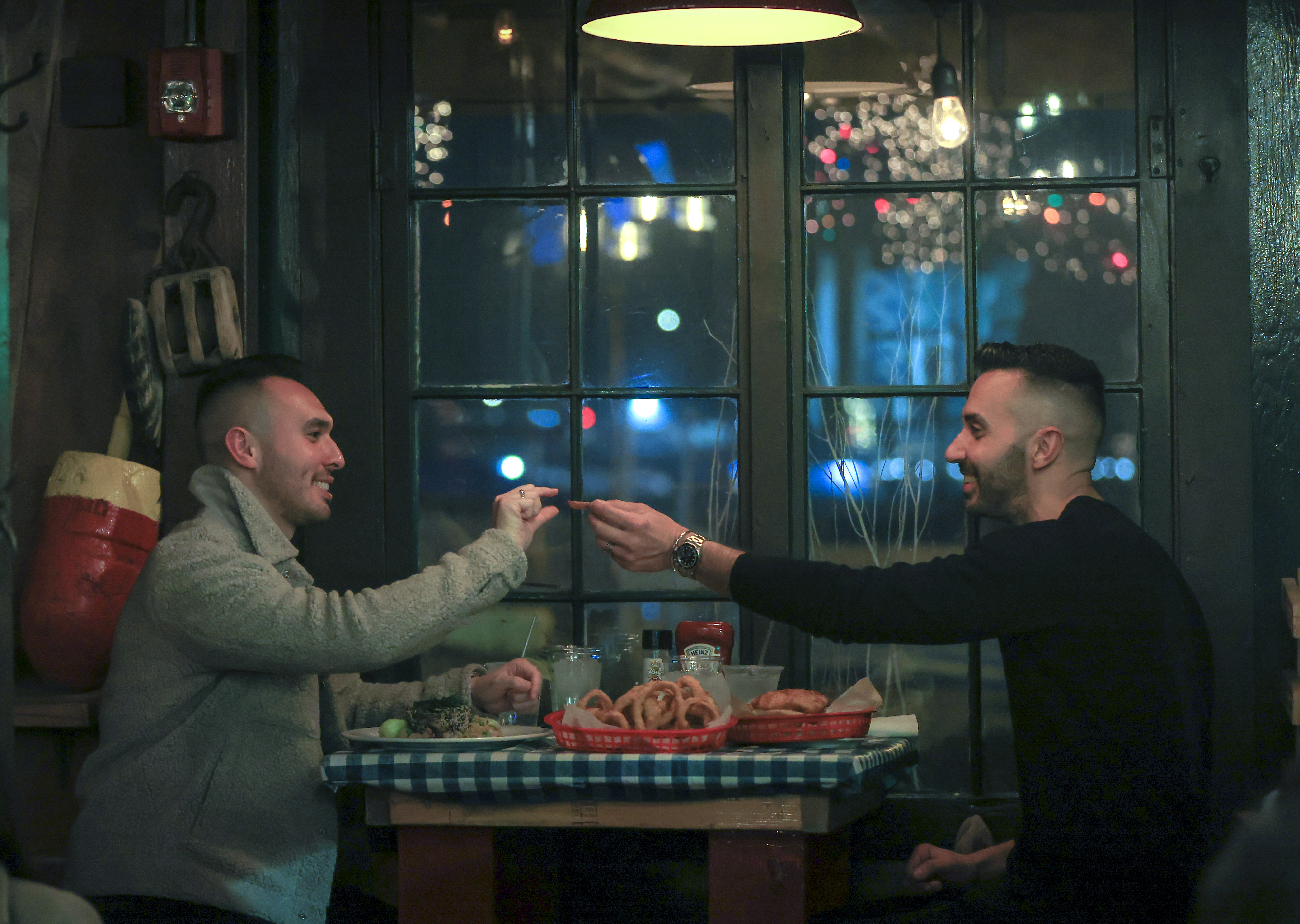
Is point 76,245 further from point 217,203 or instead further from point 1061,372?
point 1061,372

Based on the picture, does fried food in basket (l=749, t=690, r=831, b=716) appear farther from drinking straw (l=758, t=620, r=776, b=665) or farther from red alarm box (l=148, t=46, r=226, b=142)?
red alarm box (l=148, t=46, r=226, b=142)

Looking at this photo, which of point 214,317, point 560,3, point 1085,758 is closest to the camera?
point 1085,758

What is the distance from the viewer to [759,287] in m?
3.50

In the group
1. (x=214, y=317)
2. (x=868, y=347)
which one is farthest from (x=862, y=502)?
(x=214, y=317)

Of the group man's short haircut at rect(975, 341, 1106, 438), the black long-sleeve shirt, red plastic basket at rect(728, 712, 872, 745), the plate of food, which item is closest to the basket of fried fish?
red plastic basket at rect(728, 712, 872, 745)

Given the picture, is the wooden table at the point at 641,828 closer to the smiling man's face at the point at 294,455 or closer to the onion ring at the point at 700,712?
the onion ring at the point at 700,712

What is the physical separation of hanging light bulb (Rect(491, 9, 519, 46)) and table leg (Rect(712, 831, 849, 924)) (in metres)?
1.99

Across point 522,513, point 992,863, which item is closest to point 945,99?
point 522,513

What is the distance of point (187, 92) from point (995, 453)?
1968 millimetres

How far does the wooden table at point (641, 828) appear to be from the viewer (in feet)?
8.80

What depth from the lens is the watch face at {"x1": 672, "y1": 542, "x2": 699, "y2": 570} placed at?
9.76 ft

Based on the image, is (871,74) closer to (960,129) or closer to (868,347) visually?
(960,129)

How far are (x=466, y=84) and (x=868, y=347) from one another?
119 centimetres

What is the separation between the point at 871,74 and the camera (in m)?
3.49
